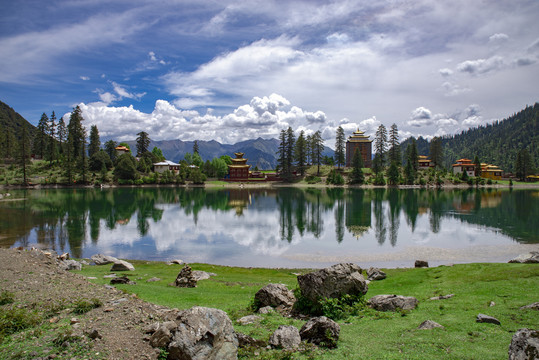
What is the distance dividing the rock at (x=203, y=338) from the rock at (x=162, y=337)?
0.23 meters

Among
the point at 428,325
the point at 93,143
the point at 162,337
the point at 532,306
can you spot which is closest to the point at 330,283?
the point at 428,325

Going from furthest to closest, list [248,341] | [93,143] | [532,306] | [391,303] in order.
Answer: [93,143]
[391,303]
[532,306]
[248,341]

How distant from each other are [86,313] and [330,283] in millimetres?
7165

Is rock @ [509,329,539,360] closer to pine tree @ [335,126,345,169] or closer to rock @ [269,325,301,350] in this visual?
rock @ [269,325,301,350]

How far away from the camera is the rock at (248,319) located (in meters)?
9.93

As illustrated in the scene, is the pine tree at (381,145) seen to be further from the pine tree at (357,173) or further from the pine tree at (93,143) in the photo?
the pine tree at (93,143)

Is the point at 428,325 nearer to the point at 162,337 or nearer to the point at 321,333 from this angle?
the point at 321,333

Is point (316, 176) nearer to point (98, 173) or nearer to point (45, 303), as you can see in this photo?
point (98, 173)

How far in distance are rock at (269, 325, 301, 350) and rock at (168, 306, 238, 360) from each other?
41.2 inches

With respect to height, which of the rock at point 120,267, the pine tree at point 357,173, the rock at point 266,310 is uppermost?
the pine tree at point 357,173

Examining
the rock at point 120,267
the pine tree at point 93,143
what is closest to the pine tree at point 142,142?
the pine tree at point 93,143

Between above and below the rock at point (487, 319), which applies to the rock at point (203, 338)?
above

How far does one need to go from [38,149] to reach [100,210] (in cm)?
8443

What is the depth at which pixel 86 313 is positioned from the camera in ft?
29.1
